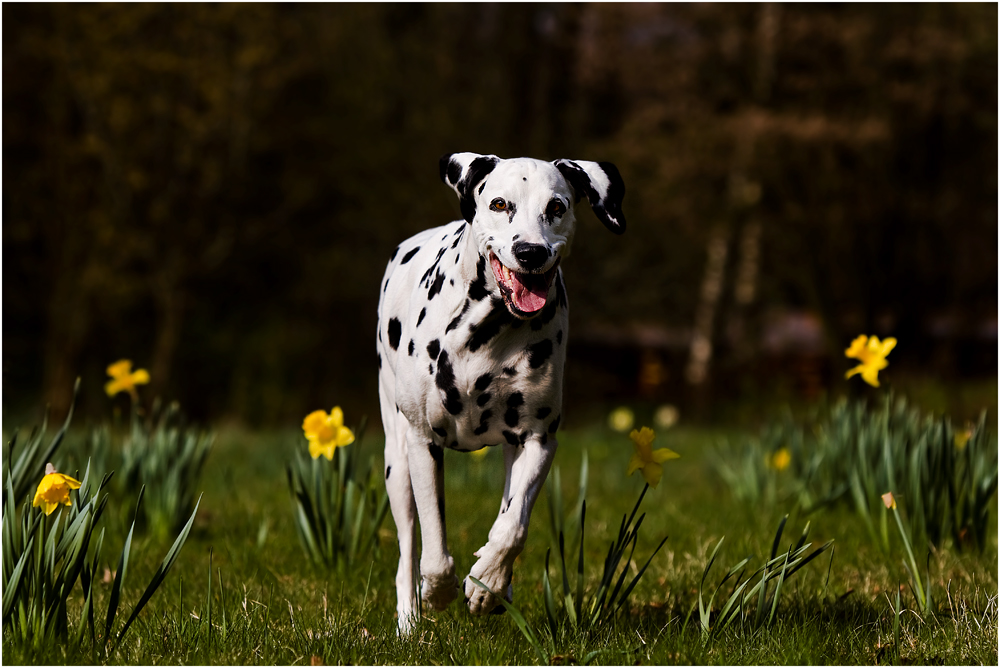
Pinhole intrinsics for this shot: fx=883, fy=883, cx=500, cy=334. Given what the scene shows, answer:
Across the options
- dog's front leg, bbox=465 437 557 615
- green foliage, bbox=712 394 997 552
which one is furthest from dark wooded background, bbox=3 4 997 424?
dog's front leg, bbox=465 437 557 615

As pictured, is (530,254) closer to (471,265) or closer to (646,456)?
(471,265)

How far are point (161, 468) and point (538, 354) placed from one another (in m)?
2.42

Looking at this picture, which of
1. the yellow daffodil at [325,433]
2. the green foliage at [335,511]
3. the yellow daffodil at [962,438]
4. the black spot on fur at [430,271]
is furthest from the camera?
the yellow daffodil at [962,438]

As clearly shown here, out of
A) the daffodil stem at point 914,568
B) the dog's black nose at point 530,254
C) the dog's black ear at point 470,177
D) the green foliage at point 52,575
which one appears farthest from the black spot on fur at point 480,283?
the daffodil stem at point 914,568

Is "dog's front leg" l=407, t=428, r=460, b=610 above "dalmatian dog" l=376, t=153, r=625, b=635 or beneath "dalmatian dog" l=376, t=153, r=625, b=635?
beneath

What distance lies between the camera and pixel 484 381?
2625mm

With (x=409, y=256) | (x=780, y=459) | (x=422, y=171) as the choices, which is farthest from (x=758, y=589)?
(x=422, y=171)

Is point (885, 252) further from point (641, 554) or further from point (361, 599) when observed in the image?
point (361, 599)

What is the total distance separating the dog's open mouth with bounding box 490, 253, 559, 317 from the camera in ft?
8.02

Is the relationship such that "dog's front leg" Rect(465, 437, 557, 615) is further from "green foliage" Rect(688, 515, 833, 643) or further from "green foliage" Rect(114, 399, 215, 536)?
"green foliage" Rect(114, 399, 215, 536)

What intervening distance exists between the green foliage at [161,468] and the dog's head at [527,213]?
2262mm

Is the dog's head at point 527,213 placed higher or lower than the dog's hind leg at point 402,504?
higher

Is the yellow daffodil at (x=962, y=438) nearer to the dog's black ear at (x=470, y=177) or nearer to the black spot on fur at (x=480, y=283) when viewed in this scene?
the black spot on fur at (x=480, y=283)

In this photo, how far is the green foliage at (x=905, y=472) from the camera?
3824 mm
